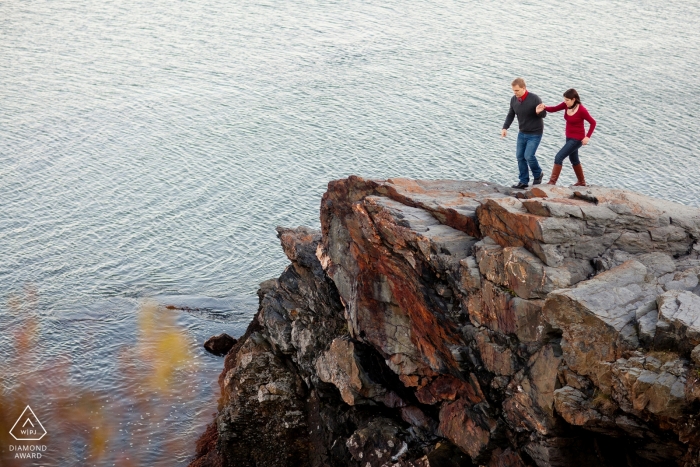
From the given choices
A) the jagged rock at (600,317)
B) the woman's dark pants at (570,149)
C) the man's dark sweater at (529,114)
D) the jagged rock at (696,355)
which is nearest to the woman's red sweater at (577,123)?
the woman's dark pants at (570,149)

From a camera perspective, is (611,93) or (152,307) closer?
(152,307)

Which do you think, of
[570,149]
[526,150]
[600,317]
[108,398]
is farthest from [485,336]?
[108,398]

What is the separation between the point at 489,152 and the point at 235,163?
2428 centimetres

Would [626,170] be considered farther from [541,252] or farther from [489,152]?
[541,252]

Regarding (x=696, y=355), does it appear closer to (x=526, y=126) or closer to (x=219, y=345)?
(x=526, y=126)

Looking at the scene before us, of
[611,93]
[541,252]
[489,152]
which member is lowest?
[489,152]

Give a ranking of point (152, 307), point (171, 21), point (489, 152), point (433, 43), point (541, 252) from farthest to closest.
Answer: point (171, 21)
point (433, 43)
point (489, 152)
point (152, 307)
point (541, 252)

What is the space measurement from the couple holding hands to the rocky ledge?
10.2ft

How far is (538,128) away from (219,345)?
27.7 metres

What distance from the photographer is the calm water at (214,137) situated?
1989 inches

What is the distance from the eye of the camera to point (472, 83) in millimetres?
84312

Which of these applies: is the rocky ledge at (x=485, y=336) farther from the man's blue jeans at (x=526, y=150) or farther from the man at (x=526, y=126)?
the man at (x=526, y=126)

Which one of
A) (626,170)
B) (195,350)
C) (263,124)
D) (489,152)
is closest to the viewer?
(195,350)

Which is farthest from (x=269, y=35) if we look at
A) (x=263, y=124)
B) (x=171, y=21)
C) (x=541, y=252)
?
(x=541, y=252)
